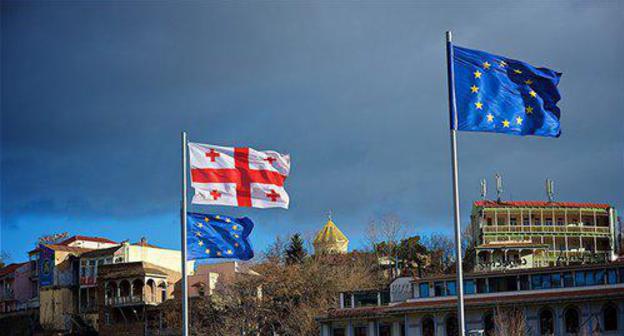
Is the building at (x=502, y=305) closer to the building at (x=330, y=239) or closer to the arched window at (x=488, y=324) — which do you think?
the arched window at (x=488, y=324)

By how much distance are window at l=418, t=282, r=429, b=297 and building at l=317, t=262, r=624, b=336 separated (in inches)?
0.9

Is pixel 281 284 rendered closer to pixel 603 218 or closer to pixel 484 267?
pixel 484 267

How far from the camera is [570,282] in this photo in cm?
6681

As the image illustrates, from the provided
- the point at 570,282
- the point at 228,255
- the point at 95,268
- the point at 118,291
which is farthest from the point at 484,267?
the point at 228,255

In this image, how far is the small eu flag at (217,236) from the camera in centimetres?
2883

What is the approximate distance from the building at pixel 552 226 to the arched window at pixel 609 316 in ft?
136

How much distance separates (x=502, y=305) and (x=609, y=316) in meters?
7.12

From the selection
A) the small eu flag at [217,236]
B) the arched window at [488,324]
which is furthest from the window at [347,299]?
the small eu flag at [217,236]

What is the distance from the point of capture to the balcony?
110m

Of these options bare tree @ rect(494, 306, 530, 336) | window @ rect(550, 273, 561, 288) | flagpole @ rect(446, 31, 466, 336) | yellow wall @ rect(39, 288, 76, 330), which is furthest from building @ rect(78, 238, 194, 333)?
flagpole @ rect(446, 31, 466, 336)

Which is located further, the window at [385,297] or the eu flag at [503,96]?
the window at [385,297]

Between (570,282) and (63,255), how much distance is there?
69.8 metres

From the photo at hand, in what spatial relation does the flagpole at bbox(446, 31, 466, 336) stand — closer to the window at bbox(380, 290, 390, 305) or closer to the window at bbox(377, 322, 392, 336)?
the window at bbox(377, 322, 392, 336)

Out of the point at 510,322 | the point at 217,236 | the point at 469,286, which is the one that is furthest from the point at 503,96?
the point at 469,286
